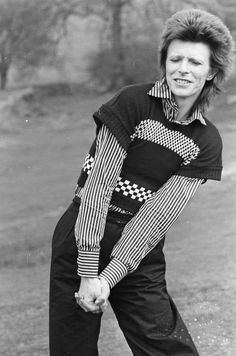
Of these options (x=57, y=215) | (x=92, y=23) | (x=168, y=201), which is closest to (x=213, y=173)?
(x=168, y=201)

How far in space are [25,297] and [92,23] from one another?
1.90 meters

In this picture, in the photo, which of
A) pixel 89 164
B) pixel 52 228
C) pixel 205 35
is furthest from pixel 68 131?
pixel 205 35

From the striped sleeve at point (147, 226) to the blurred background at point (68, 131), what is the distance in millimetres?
1016

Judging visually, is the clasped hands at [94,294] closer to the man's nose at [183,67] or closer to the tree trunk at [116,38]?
the man's nose at [183,67]

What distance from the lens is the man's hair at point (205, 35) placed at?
1891mm

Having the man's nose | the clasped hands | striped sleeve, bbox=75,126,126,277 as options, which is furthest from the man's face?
the clasped hands

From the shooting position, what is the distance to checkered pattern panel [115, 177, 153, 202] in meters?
1.94

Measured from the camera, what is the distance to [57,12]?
14.4 feet

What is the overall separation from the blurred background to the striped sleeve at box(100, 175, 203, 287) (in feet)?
3.33

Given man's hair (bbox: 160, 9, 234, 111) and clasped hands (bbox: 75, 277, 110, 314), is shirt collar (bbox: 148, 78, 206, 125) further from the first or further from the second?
clasped hands (bbox: 75, 277, 110, 314)

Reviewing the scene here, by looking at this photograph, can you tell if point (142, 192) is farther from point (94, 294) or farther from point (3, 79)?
point (3, 79)

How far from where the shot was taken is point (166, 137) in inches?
75.8

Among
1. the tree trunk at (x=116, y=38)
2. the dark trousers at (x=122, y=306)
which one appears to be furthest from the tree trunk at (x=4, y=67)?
the dark trousers at (x=122, y=306)

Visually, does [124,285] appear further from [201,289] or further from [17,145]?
[17,145]
